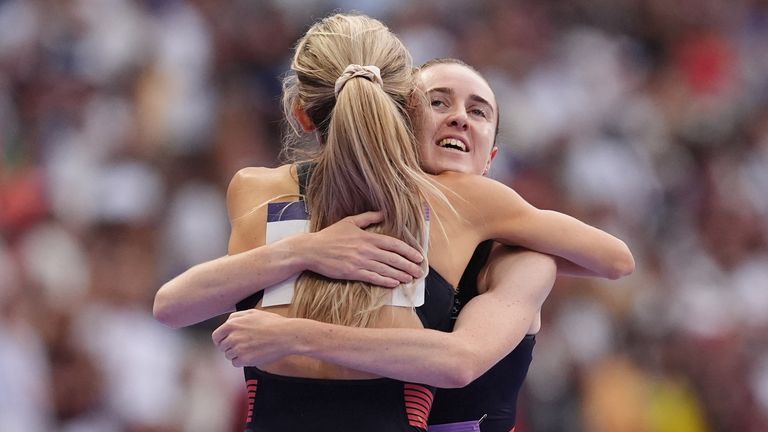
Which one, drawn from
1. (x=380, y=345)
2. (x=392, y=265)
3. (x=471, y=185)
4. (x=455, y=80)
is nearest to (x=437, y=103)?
(x=455, y=80)

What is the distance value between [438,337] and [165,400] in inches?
123

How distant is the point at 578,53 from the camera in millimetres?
7703

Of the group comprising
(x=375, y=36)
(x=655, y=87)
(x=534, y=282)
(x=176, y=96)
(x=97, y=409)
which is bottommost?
(x=97, y=409)

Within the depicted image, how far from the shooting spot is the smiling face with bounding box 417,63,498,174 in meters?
2.96

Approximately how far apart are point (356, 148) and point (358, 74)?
175 millimetres

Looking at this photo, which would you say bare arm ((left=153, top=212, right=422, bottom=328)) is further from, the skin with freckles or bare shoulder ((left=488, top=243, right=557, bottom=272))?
bare shoulder ((left=488, top=243, right=557, bottom=272))

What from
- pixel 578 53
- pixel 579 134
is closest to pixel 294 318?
pixel 579 134

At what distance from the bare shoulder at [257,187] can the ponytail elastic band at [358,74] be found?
10.3 inches

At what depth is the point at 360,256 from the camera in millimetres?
2484

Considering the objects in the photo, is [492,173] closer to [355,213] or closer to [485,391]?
[485,391]

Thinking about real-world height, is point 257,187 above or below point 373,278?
above

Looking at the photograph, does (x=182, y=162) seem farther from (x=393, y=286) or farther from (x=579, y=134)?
(x=393, y=286)

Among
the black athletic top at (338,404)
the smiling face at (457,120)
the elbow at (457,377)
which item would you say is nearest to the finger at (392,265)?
the black athletic top at (338,404)

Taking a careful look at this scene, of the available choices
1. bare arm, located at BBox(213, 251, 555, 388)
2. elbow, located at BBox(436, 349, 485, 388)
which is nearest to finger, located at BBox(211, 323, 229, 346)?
bare arm, located at BBox(213, 251, 555, 388)
